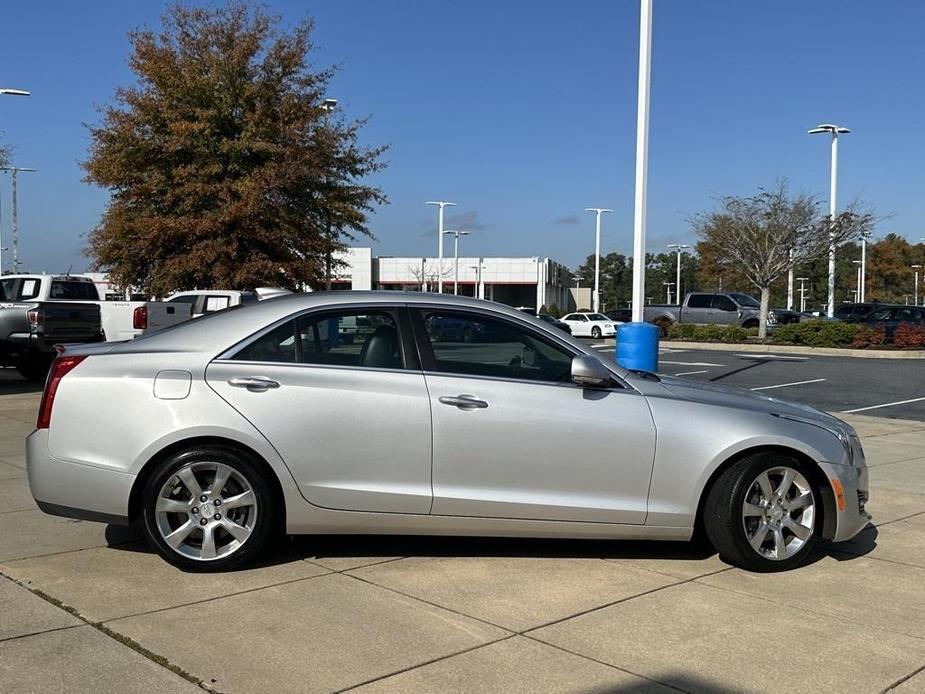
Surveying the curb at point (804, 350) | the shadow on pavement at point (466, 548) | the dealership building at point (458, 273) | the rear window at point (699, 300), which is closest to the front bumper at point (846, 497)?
the shadow on pavement at point (466, 548)

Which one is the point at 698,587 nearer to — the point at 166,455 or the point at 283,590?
the point at 283,590

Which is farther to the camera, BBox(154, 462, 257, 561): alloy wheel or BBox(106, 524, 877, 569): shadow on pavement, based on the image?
BBox(106, 524, 877, 569): shadow on pavement

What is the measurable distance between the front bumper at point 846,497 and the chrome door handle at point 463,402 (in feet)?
6.60

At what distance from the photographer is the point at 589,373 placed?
5.13 m

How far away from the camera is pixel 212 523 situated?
509 centimetres

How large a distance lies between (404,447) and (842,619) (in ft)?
7.87

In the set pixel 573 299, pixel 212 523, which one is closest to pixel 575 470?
pixel 212 523

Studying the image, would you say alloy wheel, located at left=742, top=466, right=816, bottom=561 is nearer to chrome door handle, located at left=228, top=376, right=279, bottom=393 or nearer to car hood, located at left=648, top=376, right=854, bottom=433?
car hood, located at left=648, top=376, right=854, bottom=433

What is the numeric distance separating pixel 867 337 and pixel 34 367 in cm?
2251

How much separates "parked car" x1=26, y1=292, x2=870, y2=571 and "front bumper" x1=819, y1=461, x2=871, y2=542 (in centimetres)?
2

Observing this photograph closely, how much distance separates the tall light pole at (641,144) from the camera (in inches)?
513

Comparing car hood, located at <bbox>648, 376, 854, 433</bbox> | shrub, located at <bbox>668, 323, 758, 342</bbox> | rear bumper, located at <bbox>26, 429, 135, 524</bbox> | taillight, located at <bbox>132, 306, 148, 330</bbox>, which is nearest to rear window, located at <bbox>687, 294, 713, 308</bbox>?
shrub, located at <bbox>668, 323, 758, 342</bbox>

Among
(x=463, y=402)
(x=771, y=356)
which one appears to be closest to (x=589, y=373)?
(x=463, y=402)

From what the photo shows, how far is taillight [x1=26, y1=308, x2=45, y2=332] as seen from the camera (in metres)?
14.8
